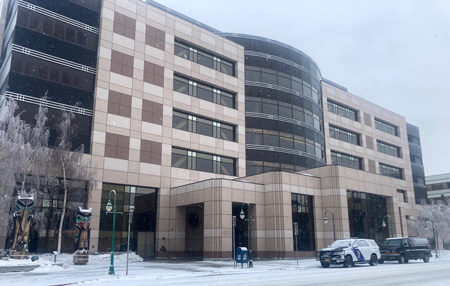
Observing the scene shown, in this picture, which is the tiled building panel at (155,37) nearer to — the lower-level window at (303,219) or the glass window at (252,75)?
the glass window at (252,75)

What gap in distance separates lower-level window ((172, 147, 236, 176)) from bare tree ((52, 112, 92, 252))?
11.2 m

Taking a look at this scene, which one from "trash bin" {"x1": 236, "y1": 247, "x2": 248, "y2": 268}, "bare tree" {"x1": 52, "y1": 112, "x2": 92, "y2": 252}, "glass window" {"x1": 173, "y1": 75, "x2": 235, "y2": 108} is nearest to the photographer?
"trash bin" {"x1": 236, "y1": 247, "x2": 248, "y2": 268}

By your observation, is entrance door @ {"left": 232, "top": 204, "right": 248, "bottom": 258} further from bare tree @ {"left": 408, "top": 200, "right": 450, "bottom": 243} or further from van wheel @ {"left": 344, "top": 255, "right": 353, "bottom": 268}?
bare tree @ {"left": 408, "top": 200, "right": 450, "bottom": 243}

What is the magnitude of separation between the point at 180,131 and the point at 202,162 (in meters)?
4.49

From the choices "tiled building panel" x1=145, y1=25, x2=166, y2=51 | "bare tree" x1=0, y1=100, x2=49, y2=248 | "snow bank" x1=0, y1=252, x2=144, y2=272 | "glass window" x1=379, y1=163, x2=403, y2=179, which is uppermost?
"tiled building panel" x1=145, y1=25, x2=166, y2=51

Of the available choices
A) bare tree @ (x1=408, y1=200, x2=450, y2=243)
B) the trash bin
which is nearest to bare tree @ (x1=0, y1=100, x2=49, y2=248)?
the trash bin

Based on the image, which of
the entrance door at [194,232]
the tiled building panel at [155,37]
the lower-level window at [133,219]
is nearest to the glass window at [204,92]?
the tiled building panel at [155,37]

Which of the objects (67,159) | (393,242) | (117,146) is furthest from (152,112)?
(393,242)

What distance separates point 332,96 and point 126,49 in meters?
35.0

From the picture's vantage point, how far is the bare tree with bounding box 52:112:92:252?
32781mm

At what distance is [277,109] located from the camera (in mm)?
52312

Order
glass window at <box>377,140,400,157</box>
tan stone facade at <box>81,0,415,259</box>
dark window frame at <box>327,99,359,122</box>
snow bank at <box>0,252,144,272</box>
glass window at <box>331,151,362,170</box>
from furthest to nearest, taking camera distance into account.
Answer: glass window at <box>377,140,400,157</box> < dark window frame at <box>327,99,359,122</box> < glass window at <box>331,151,362,170</box> < tan stone facade at <box>81,0,415,259</box> < snow bank at <box>0,252,144,272</box>

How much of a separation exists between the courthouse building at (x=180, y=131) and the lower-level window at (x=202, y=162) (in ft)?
0.41

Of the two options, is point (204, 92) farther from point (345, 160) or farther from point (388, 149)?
point (388, 149)
